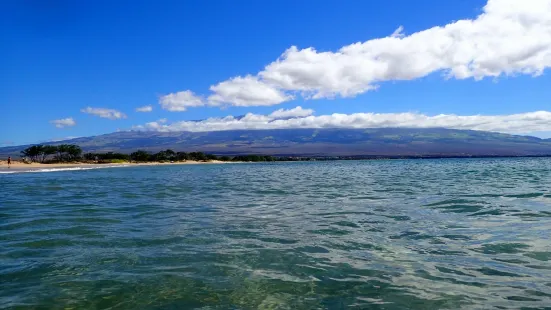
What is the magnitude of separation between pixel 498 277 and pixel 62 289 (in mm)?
8923

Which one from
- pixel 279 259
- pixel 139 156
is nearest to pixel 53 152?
pixel 139 156

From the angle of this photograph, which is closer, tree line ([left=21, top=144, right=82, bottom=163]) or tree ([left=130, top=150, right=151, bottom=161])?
tree line ([left=21, top=144, right=82, bottom=163])

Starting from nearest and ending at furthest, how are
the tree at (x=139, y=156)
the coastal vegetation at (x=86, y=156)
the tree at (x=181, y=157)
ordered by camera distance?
the coastal vegetation at (x=86, y=156) → the tree at (x=139, y=156) → the tree at (x=181, y=157)

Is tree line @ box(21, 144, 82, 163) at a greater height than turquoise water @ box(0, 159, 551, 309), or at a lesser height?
greater

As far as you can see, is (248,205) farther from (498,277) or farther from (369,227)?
(498,277)

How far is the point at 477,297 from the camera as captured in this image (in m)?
7.76

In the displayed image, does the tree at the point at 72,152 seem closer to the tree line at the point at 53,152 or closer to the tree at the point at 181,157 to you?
the tree line at the point at 53,152

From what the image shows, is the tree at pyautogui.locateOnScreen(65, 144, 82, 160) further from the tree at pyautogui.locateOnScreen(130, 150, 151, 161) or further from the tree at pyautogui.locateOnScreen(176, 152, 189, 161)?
the tree at pyautogui.locateOnScreen(176, 152, 189, 161)

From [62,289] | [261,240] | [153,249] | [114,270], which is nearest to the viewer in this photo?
[62,289]

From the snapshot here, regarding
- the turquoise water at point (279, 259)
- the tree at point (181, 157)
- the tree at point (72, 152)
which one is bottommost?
the turquoise water at point (279, 259)

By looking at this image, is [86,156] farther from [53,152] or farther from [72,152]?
[53,152]

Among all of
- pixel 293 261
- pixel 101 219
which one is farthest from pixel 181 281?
pixel 101 219

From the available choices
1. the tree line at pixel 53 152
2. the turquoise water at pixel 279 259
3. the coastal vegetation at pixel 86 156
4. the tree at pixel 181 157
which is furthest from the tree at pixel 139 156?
the turquoise water at pixel 279 259

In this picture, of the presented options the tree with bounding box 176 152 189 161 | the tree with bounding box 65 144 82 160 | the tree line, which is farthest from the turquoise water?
the tree with bounding box 176 152 189 161
